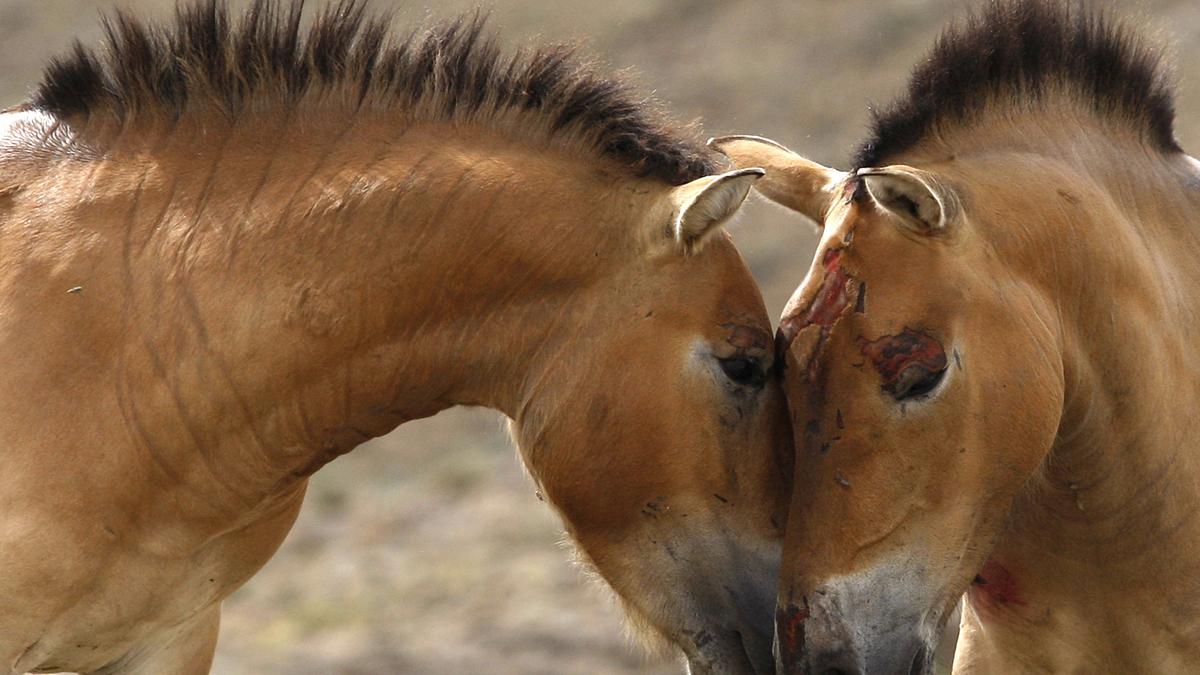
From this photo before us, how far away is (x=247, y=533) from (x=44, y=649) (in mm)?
693

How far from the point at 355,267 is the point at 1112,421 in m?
2.06

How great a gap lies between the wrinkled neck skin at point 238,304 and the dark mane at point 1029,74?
0.79 meters

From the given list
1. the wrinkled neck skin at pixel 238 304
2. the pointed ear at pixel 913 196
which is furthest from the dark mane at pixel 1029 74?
the wrinkled neck skin at pixel 238 304

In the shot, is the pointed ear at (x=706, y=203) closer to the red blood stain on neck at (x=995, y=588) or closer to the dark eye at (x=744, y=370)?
the dark eye at (x=744, y=370)

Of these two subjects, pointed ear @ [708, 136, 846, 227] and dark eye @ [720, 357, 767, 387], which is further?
pointed ear @ [708, 136, 846, 227]

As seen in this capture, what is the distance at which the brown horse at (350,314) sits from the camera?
440 centimetres

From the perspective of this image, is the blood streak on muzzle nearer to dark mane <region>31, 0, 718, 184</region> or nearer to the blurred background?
dark mane <region>31, 0, 718, 184</region>

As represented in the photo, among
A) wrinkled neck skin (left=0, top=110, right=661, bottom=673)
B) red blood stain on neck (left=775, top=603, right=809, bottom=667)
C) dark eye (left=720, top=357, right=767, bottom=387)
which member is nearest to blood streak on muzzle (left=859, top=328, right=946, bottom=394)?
dark eye (left=720, top=357, right=767, bottom=387)

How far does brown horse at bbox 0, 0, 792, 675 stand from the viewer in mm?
4402

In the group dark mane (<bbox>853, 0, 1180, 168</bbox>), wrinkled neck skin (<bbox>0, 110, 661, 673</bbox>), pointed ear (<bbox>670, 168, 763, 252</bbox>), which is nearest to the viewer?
pointed ear (<bbox>670, 168, 763, 252</bbox>)

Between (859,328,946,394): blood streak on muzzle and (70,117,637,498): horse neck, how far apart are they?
763 mm

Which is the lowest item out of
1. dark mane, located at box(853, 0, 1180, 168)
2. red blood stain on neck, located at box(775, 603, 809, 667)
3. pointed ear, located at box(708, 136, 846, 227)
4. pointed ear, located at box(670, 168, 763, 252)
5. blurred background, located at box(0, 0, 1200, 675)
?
blurred background, located at box(0, 0, 1200, 675)

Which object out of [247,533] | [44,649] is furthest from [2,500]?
[247,533]

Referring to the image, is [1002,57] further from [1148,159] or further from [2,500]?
[2,500]
